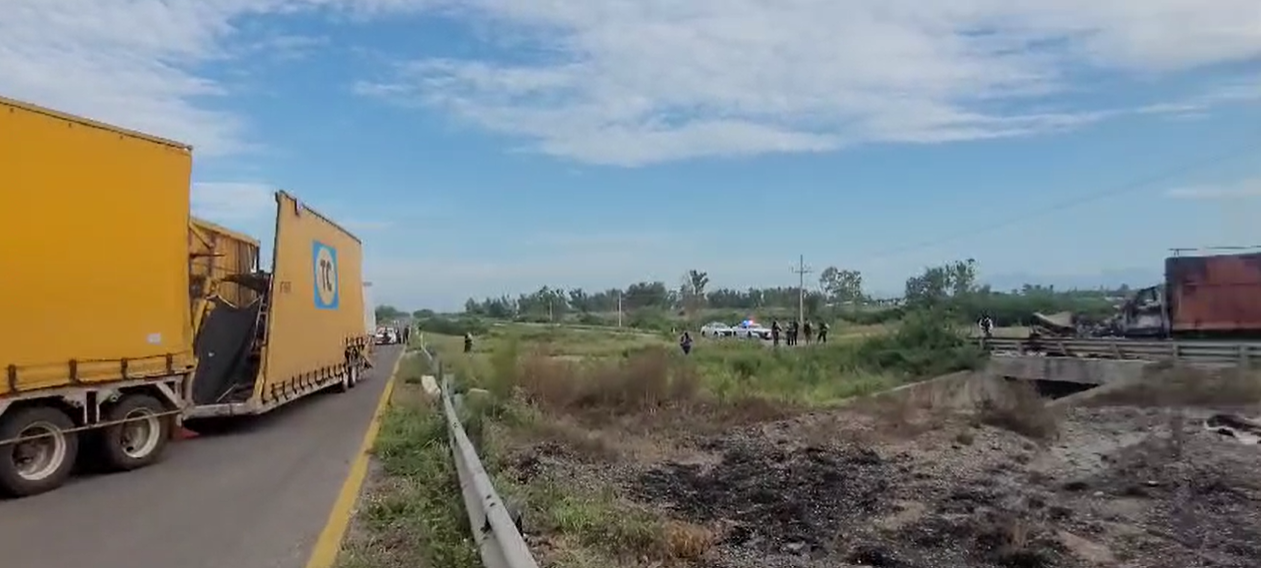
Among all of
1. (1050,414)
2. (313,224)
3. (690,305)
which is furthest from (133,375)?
(690,305)

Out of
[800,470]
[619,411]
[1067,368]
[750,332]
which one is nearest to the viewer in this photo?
[800,470]

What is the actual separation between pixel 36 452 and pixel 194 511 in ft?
8.22

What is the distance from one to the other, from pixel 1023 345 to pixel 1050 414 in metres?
20.4

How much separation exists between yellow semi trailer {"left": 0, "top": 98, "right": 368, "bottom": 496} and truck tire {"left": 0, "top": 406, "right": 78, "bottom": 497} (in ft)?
0.04

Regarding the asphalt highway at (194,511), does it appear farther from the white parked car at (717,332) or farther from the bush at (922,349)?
the white parked car at (717,332)

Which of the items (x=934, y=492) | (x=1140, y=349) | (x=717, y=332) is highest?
(x=717, y=332)

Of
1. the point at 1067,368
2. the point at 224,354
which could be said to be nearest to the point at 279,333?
the point at 224,354

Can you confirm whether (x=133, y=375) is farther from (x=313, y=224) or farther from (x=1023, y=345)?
(x=1023, y=345)

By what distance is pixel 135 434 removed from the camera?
1184 cm

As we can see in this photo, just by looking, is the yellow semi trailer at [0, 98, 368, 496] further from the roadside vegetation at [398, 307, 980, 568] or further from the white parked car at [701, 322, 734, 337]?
the white parked car at [701, 322, 734, 337]

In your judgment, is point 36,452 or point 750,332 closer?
point 36,452

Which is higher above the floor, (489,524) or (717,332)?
(717,332)

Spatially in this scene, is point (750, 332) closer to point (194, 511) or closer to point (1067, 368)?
point (1067, 368)

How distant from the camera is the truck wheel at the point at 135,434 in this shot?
11.3 meters
